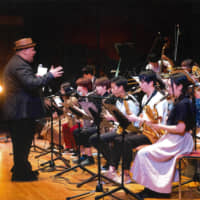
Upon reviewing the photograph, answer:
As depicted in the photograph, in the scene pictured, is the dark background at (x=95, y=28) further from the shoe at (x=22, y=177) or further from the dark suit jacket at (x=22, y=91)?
the shoe at (x=22, y=177)

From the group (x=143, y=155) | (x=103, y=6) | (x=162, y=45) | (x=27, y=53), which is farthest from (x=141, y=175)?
(x=103, y=6)

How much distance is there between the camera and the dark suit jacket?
3.73 metres

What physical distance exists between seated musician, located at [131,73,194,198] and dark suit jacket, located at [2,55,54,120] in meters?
1.60

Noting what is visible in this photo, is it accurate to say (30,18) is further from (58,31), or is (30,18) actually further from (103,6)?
(103,6)

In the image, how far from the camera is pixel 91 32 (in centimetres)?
785

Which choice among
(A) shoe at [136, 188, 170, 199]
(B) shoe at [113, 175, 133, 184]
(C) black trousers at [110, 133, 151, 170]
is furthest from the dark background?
(A) shoe at [136, 188, 170, 199]

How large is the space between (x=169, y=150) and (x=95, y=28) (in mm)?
5461

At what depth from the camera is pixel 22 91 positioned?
12.5 feet

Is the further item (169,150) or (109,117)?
(109,117)

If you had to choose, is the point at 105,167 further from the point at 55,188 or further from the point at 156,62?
the point at 156,62

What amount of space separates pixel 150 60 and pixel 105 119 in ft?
10.2

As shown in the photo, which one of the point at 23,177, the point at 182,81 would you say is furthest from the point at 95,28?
the point at 182,81

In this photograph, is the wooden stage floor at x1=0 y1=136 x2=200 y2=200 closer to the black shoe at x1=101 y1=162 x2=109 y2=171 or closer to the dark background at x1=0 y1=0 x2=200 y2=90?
the black shoe at x1=101 y1=162 x2=109 y2=171

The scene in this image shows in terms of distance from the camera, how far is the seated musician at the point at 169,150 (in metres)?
2.96
